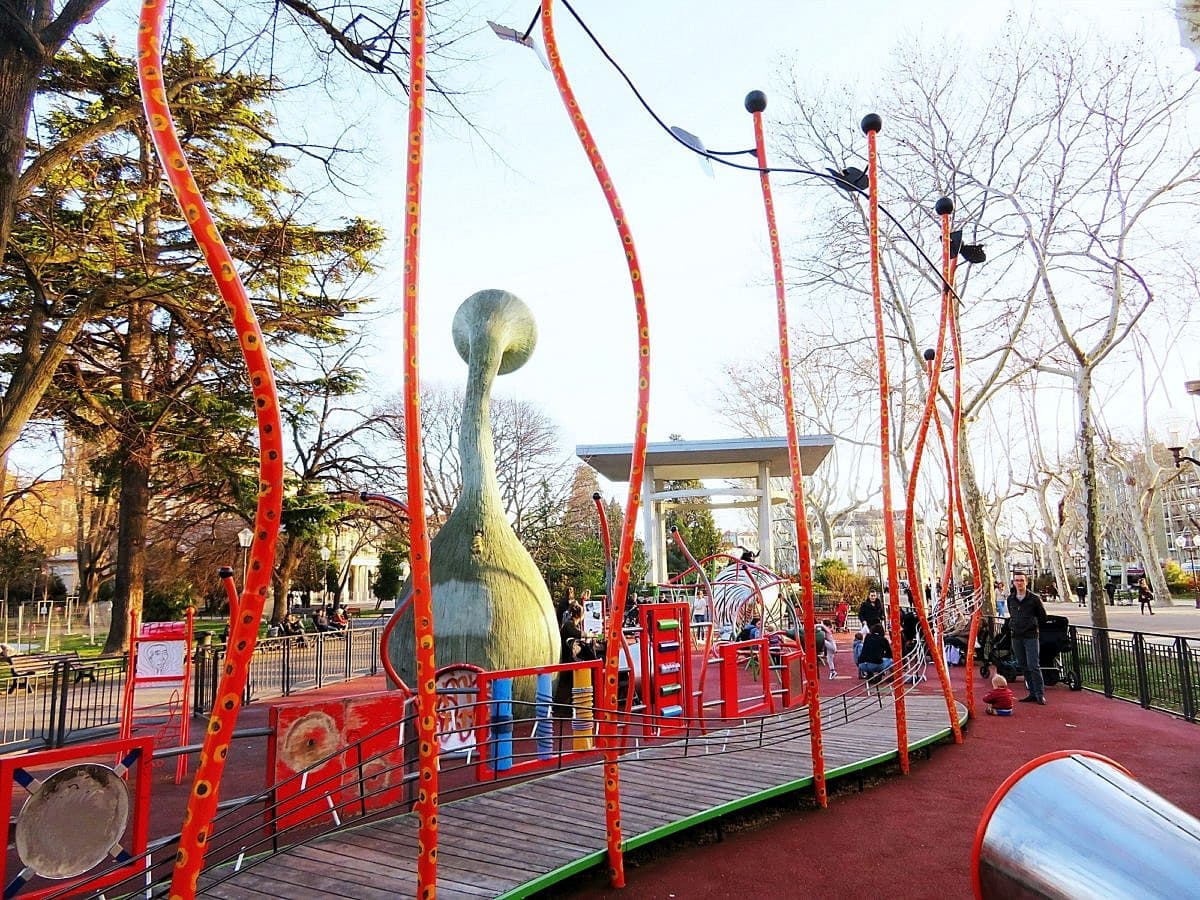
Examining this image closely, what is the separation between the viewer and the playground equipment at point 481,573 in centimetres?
772

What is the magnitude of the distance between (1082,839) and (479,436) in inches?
284

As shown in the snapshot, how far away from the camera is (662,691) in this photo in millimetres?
7953

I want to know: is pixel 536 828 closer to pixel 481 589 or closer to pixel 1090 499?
pixel 481 589

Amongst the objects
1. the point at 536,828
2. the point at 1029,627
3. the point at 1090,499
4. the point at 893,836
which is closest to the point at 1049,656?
the point at 1029,627

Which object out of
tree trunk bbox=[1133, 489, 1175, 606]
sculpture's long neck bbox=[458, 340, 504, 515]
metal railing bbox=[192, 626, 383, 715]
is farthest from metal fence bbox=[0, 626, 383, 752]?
tree trunk bbox=[1133, 489, 1175, 606]

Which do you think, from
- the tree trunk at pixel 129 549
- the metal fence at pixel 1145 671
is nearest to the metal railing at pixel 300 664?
the tree trunk at pixel 129 549

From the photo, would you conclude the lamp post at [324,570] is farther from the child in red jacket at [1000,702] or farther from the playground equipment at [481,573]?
the child in red jacket at [1000,702]

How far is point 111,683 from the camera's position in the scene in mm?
10859

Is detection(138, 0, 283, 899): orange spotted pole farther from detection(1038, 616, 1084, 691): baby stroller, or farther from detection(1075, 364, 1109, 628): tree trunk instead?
detection(1075, 364, 1109, 628): tree trunk

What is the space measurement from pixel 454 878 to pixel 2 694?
1151cm

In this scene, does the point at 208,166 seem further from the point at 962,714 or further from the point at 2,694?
the point at 962,714

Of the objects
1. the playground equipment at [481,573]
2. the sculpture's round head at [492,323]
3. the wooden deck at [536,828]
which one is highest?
the sculpture's round head at [492,323]

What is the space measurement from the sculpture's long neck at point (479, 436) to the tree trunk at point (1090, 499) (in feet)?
39.0

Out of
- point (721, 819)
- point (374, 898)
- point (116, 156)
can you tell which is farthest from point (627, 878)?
point (116, 156)
